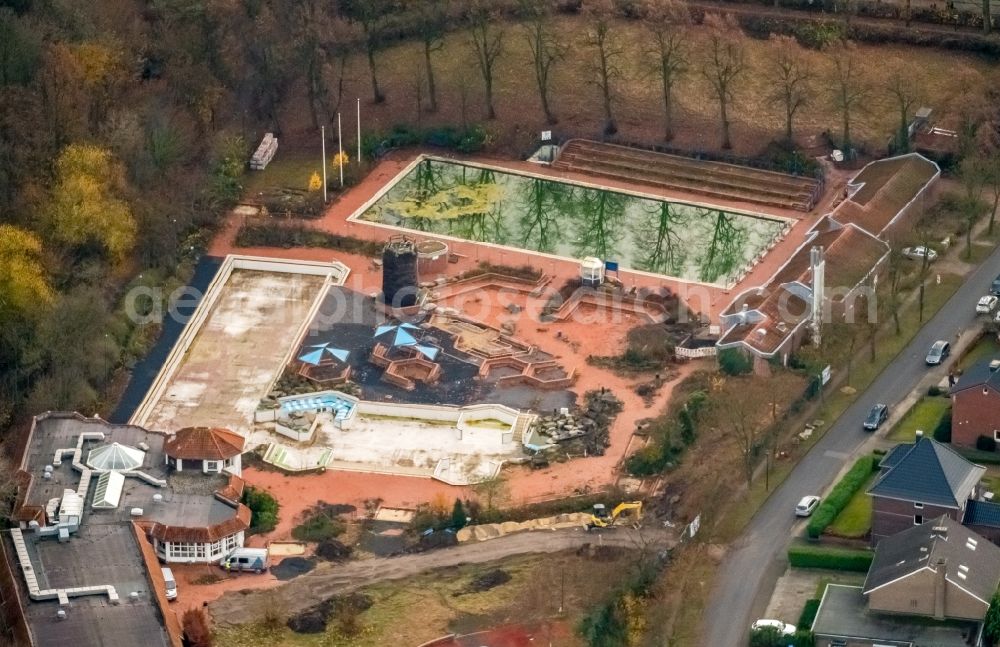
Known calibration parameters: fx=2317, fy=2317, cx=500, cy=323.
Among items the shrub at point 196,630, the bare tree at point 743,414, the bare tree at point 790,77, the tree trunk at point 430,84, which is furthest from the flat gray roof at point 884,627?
the tree trunk at point 430,84

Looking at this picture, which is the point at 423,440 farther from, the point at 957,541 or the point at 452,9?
the point at 452,9

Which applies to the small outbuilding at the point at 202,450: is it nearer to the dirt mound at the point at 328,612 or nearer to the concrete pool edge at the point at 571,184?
the dirt mound at the point at 328,612

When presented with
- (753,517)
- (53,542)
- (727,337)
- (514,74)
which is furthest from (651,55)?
(53,542)

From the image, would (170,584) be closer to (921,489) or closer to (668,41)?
(921,489)

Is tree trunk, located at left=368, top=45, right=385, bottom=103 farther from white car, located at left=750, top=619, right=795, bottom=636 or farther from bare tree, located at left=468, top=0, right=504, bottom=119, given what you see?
white car, located at left=750, top=619, right=795, bottom=636

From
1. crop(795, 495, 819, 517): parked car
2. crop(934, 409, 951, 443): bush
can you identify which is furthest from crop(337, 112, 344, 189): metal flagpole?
crop(795, 495, 819, 517): parked car

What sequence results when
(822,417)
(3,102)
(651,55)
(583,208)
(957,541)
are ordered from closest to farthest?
(957,541)
(822,417)
(3,102)
(583,208)
(651,55)

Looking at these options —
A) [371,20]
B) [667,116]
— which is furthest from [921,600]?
[371,20]

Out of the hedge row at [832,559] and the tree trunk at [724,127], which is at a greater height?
the tree trunk at [724,127]
